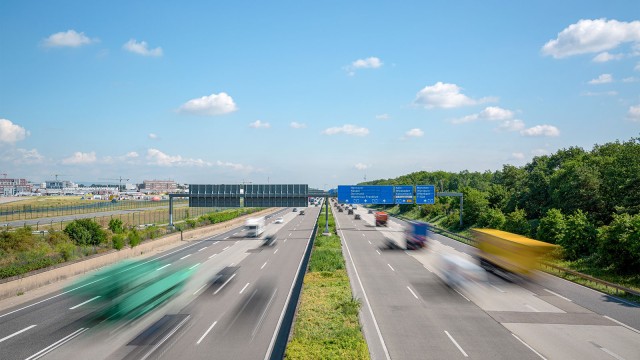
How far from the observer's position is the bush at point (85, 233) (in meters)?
47.1

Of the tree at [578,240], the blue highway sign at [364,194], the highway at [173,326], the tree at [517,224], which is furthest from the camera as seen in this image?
the blue highway sign at [364,194]

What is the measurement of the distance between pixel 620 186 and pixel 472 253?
16739mm

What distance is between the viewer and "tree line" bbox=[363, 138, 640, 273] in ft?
105

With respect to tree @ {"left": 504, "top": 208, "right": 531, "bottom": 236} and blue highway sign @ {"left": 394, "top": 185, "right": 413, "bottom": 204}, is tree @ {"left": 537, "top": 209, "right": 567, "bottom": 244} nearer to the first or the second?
tree @ {"left": 504, "top": 208, "right": 531, "bottom": 236}

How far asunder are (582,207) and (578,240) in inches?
510

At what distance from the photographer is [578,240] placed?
37.5 meters

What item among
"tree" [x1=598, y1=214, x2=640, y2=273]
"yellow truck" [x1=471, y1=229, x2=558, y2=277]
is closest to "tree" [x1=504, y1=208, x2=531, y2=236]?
"yellow truck" [x1=471, y1=229, x2=558, y2=277]

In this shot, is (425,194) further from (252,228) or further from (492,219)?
(252,228)

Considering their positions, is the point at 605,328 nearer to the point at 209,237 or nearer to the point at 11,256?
the point at 11,256

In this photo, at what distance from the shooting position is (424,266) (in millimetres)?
37938

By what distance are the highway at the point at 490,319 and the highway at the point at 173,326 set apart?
5622 millimetres

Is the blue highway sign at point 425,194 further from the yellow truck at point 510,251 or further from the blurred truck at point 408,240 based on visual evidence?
the yellow truck at point 510,251

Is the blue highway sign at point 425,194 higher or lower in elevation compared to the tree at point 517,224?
higher

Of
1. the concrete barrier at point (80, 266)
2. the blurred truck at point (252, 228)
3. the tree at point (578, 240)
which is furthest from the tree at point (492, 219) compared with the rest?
the concrete barrier at point (80, 266)
